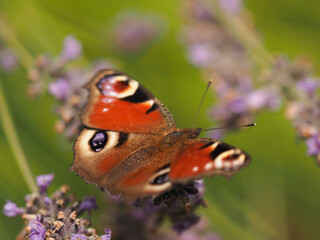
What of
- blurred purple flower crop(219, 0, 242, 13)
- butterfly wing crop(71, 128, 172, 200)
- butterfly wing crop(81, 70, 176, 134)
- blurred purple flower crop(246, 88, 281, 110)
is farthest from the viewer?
blurred purple flower crop(219, 0, 242, 13)

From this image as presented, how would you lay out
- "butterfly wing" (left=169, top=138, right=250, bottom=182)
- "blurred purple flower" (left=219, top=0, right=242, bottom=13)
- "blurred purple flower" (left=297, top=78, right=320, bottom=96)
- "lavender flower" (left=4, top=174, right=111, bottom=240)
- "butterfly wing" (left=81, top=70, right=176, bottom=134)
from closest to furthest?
"butterfly wing" (left=169, top=138, right=250, bottom=182) → "lavender flower" (left=4, top=174, right=111, bottom=240) → "butterfly wing" (left=81, top=70, right=176, bottom=134) → "blurred purple flower" (left=297, top=78, right=320, bottom=96) → "blurred purple flower" (left=219, top=0, right=242, bottom=13)

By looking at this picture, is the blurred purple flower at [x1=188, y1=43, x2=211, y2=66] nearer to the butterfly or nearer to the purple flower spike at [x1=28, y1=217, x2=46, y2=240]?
the butterfly

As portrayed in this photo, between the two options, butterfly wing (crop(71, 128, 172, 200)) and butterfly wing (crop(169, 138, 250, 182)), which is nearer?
butterfly wing (crop(169, 138, 250, 182))

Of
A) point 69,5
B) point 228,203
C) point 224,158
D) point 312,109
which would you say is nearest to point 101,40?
point 69,5

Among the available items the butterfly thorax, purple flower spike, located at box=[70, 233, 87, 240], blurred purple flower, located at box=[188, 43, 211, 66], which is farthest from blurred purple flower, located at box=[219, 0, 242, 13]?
purple flower spike, located at box=[70, 233, 87, 240]

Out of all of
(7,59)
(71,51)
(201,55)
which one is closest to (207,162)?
(71,51)

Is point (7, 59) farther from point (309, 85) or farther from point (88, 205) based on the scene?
point (309, 85)
